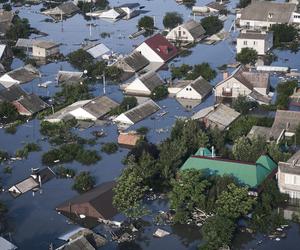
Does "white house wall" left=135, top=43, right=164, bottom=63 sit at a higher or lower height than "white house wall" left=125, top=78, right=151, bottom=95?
lower

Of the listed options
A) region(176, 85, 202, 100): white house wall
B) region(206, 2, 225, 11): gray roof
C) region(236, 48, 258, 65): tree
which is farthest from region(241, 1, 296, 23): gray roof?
region(176, 85, 202, 100): white house wall

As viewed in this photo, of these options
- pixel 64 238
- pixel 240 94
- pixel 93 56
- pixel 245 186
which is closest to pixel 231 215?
pixel 245 186

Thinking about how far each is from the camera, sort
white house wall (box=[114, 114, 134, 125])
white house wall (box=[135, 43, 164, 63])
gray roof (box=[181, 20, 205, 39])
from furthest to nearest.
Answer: gray roof (box=[181, 20, 205, 39]) < white house wall (box=[135, 43, 164, 63]) < white house wall (box=[114, 114, 134, 125])

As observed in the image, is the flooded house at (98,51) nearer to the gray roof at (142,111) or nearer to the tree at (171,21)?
the tree at (171,21)

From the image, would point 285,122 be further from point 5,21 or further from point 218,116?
point 5,21

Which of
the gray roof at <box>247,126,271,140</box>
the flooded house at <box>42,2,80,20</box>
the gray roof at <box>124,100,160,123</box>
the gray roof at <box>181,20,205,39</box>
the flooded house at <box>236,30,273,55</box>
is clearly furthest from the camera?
the flooded house at <box>42,2,80,20</box>

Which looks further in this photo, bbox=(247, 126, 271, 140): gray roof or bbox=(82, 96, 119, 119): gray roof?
bbox=(82, 96, 119, 119): gray roof

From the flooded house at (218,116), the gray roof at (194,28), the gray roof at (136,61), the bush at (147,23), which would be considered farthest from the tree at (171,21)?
the flooded house at (218,116)

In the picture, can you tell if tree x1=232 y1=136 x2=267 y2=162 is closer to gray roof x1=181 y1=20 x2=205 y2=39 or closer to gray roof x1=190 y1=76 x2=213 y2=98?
gray roof x1=190 y1=76 x2=213 y2=98
